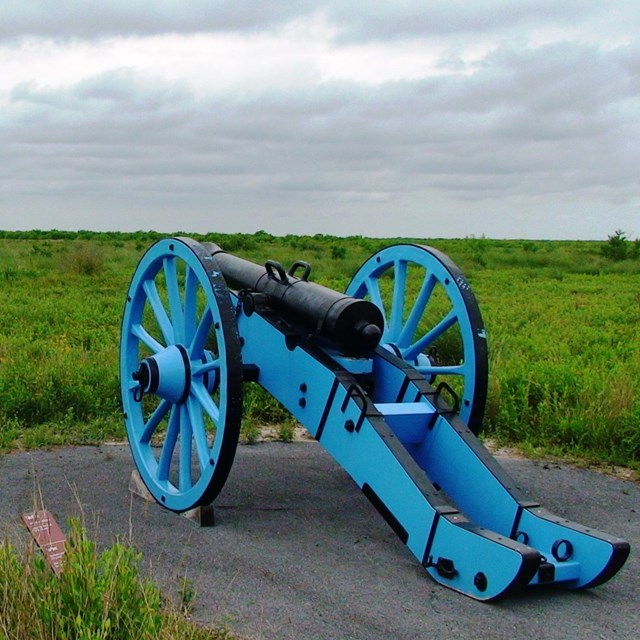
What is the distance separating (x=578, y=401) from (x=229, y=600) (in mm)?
3773

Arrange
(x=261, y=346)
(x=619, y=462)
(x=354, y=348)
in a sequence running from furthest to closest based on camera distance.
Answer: (x=619, y=462) → (x=261, y=346) → (x=354, y=348)

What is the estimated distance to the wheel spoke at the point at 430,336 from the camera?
496cm

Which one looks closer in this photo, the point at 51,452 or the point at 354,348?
the point at 354,348

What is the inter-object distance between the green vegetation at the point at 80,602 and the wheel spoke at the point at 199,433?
1.34m

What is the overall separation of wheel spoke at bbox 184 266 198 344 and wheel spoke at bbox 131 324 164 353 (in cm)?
28

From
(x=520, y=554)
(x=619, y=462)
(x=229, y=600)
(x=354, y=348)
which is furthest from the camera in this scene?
(x=619, y=462)

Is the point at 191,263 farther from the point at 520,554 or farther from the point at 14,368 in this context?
the point at 14,368

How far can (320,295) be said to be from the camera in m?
4.62

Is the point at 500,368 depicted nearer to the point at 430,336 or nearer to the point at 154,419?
the point at 430,336

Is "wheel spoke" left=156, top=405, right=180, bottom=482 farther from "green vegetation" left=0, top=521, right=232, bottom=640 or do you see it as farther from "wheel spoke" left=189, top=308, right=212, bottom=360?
"green vegetation" left=0, top=521, right=232, bottom=640

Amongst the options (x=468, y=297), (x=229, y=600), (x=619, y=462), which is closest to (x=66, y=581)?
(x=229, y=600)

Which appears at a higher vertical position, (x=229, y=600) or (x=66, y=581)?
(x=66, y=581)

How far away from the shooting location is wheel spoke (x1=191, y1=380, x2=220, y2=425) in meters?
4.37

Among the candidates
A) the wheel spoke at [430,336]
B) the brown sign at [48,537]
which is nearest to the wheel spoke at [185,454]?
the brown sign at [48,537]
